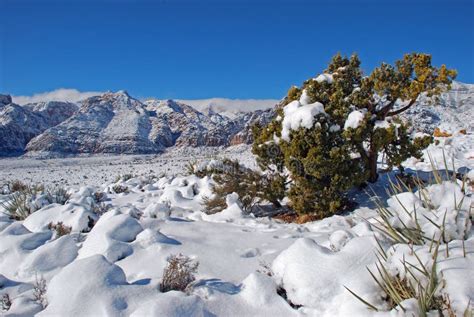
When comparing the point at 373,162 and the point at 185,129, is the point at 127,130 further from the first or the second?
the point at 373,162

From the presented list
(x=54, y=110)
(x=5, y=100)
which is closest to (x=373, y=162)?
(x=5, y=100)

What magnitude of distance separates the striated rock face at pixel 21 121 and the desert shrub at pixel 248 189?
55.0m

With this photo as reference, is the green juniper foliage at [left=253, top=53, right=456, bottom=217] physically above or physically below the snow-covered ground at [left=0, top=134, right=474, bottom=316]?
above

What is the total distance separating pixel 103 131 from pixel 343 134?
67435mm

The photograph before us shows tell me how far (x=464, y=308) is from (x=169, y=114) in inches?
3527

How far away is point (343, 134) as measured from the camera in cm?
638

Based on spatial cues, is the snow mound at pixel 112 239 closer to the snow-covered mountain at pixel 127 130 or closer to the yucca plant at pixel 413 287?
the yucca plant at pixel 413 287

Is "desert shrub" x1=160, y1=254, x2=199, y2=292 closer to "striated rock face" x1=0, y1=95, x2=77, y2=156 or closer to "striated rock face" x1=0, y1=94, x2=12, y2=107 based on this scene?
"striated rock face" x1=0, y1=95, x2=77, y2=156

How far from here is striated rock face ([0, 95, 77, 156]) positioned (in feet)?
185

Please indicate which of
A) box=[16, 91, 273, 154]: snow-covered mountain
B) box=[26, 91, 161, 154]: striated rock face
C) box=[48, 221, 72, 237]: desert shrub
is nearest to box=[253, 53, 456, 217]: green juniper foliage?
box=[48, 221, 72, 237]: desert shrub

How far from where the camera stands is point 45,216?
6031 millimetres

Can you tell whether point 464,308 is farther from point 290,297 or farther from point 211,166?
point 211,166

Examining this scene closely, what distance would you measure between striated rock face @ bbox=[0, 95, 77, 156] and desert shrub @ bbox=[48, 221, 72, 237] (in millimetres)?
54801

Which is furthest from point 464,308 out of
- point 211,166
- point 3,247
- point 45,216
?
point 211,166
